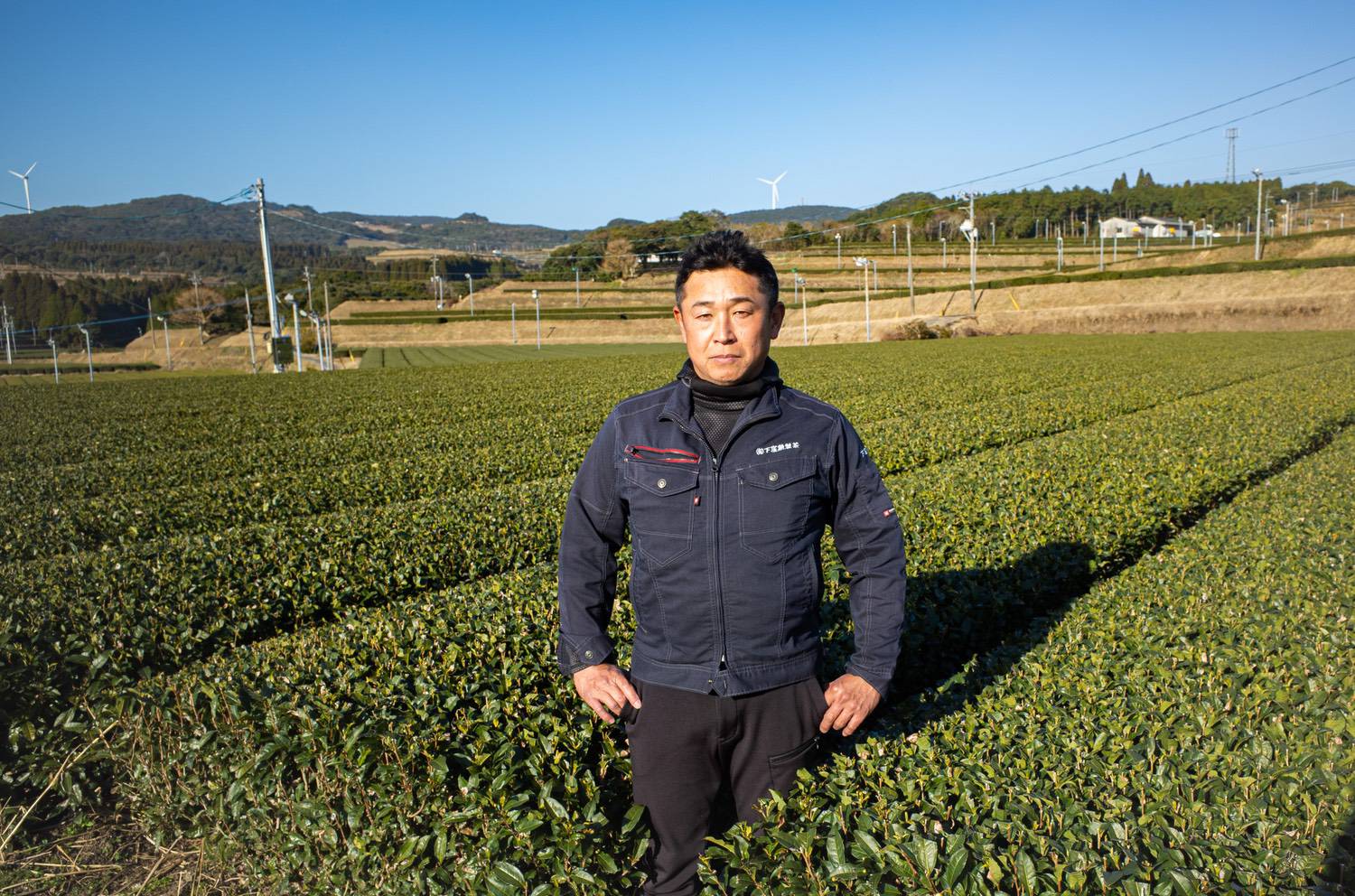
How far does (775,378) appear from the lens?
116 inches

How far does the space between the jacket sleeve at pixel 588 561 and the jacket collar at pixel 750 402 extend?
243mm

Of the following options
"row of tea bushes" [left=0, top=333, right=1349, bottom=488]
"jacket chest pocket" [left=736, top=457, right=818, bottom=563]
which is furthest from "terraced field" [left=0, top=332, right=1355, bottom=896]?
"row of tea bushes" [left=0, top=333, right=1349, bottom=488]

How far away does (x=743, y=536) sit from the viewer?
9.16 ft

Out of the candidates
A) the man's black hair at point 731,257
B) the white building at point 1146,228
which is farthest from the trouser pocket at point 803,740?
the white building at point 1146,228

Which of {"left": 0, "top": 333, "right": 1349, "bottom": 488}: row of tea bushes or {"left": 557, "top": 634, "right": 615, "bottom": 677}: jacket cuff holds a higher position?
{"left": 557, "top": 634, "right": 615, "bottom": 677}: jacket cuff

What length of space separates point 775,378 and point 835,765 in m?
1.42

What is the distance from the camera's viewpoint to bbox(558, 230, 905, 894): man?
2801 millimetres

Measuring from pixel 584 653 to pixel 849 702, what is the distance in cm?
92

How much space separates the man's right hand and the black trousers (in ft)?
0.19

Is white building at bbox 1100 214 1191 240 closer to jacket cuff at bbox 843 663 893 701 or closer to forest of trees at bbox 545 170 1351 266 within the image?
forest of trees at bbox 545 170 1351 266

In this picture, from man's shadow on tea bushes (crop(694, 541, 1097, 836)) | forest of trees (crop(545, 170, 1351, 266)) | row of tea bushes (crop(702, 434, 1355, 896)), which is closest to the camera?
row of tea bushes (crop(702, 434, 1355, 896))

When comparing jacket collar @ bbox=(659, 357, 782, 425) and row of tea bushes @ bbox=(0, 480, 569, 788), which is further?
row of tea bushes @ bbox=(0, 480, 569, 788)

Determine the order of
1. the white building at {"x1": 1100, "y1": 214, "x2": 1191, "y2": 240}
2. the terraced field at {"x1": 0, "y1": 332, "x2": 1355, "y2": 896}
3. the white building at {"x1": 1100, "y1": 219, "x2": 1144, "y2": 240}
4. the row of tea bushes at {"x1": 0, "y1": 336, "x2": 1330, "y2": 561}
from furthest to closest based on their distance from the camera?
the white building at {"x1": 1100, "y1": 214, "x2": 1191, "y2": 240}
the white building at {"x1": 1100, "y1": 219, "x2": 1144, "y2": 240}
the row of tea bushes at {"x1": 0, "y1": 336, "x2": 1330, "y2": 561}
the terraced field at {"x1": 0, "y1": 332, "x2": 1355, "y2": 896}

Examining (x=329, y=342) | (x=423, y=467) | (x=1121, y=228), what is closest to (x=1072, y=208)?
(x=1121, y=228)
